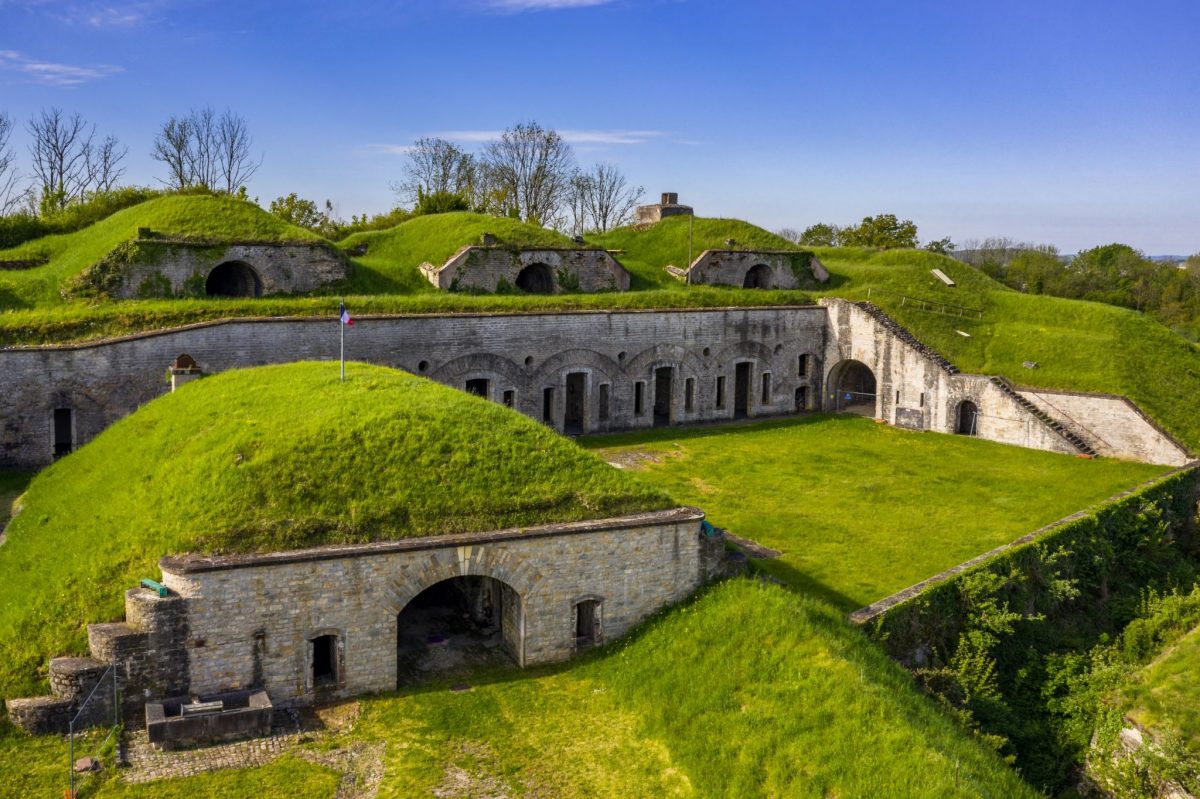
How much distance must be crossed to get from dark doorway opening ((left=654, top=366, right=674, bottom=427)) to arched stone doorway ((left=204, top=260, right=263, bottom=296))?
1226 cm

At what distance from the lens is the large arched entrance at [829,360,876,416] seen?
32.9 m

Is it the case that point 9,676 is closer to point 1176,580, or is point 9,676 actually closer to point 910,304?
point 1176,580

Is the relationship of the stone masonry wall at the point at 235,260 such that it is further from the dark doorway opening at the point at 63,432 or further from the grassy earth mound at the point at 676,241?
the grassy earth mound at the point at 676,241

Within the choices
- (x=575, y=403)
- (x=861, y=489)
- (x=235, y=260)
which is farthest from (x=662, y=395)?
(x=235, y=260)

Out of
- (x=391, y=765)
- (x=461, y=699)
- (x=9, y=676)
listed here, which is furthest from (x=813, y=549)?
(x=9, y=676)

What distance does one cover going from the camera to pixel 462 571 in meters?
13.2

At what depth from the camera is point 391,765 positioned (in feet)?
37.0

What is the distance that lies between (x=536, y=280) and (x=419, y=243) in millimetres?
4116

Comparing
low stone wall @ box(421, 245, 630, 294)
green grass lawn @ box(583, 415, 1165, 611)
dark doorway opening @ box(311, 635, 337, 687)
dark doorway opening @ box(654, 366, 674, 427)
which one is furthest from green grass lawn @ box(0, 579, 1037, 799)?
low stone wall @ box(421, 245, 630, 294)

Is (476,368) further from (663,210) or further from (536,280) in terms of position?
(663,210)

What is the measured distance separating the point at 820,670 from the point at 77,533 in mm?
11426

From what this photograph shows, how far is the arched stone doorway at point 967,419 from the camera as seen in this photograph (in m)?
29.1

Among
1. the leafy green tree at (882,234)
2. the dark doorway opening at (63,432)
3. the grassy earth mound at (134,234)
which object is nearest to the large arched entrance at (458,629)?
the dark doorway opening at (63,432)

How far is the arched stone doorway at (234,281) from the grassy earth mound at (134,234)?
1.20 m
